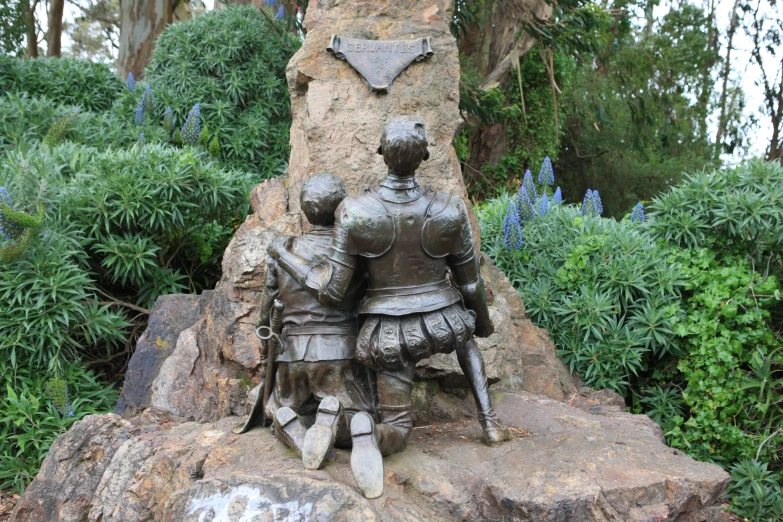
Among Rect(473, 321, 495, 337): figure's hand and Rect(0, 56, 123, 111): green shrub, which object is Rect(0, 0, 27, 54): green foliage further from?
Rect(473, 321, 495, 337): figure's hand

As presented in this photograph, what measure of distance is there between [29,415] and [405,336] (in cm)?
340

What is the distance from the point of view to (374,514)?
302 centimetres

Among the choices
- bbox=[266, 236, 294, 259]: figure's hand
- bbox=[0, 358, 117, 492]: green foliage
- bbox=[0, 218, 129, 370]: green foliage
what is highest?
bbox=[266, 236, 294, 259]: figure's hand

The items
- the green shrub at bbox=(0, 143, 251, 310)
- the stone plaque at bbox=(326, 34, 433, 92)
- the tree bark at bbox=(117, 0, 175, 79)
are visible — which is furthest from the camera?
the tree bark at bbox=(117, 0, 175, 79)

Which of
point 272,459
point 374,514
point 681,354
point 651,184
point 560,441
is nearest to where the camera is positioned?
point 374,514

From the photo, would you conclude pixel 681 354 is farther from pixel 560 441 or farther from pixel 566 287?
pixel 560 441

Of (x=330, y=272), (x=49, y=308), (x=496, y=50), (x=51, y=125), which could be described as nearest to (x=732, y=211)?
(x=330, y=272)

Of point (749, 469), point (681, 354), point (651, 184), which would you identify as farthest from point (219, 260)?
point (651, 184)

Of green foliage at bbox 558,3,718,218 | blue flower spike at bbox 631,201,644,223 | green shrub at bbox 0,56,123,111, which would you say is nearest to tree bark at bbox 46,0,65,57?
green shrub at bbox 0,56,123,111

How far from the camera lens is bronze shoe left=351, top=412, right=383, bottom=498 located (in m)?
3.19

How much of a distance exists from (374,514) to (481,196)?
8.23 metres

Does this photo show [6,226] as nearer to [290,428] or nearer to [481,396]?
[290,428]

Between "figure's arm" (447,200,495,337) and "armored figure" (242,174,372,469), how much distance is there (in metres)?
0.50

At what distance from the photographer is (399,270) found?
143 inches
